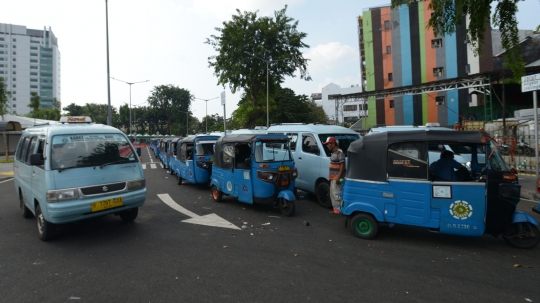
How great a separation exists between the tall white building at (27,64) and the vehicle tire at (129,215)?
140 metres

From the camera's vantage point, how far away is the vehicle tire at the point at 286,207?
24.8ft

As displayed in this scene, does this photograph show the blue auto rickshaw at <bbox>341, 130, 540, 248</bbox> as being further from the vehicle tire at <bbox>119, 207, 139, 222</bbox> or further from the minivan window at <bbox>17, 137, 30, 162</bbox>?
the minivan window at <bbox>17, 137, 30, 162</bbox>

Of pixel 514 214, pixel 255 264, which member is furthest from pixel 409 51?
pixel 255 264

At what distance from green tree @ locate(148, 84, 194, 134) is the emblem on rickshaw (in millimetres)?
78920

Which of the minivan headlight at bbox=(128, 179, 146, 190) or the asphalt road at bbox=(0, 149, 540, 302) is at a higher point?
the minivan headlight at bbox=(128, 179, 146, 190)

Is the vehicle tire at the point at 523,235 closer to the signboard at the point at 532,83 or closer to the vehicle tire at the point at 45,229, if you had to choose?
the signboard at the point at 532,83

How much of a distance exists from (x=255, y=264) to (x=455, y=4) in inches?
167

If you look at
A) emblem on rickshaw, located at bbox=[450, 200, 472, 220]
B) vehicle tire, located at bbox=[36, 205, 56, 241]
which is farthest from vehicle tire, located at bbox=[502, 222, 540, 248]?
vehicle tire, located at bbox=[36, 205, 56, 241]

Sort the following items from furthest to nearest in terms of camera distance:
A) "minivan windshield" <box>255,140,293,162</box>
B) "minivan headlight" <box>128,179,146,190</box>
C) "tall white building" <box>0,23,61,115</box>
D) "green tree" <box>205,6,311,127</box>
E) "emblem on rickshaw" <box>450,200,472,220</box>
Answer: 1. "tall white building" <box>0,23,61,115</box>
2. "green tree" <box>205,6,311,127</box>
3. "minivan windshield" <box>255,140,293,162</box>
4. "minivan headlight" <box>128,179,146,190</box>
5. "emblem on rickshaw" <box>450,200,472,220</box>

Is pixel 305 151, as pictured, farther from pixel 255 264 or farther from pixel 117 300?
pixel 117 300

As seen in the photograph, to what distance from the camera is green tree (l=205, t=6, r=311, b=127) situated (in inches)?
1175

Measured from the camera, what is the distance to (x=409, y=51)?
110 ft

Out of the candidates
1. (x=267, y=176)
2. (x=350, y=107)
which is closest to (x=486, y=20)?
(x=267, y=176)

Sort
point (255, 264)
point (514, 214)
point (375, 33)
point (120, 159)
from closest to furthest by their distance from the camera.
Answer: point (255, 264) < point (514, 214) < point (120, 159) < point (375, 33)
